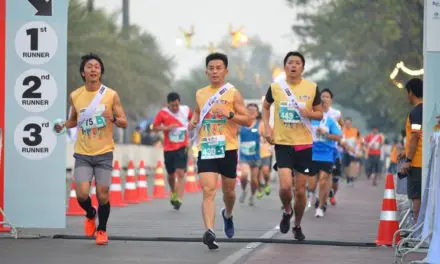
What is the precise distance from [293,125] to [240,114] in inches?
36.1

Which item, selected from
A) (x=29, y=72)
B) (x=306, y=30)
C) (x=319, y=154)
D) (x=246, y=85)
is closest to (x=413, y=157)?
(x=29, y=72)

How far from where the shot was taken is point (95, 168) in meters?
14.8

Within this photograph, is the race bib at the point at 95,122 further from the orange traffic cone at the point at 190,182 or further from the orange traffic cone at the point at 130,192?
the orange traffic cone at the point at 190,182

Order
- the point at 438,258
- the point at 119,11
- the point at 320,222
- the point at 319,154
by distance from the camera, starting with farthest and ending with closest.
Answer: the point at 119,11 → the point at 319,154 → the point at 320,222 → the point at 438,258

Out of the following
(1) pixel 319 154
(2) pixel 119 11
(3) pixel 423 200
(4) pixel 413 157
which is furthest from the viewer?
(2) pixel 119 11

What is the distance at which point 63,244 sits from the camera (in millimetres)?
14484

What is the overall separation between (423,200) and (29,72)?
4.81 meters

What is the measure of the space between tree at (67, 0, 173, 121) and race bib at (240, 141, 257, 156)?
22.2m

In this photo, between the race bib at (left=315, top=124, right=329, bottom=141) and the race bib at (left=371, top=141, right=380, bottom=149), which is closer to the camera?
the race bib at (left=315, top=124, right=329, bottom=141)

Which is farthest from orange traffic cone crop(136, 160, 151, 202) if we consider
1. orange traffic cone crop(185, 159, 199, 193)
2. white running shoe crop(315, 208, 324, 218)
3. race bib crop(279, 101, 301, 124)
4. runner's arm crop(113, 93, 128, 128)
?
runner's arm crop(113, 93, 128, 128)

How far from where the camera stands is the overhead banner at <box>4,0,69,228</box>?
1556 centimetres

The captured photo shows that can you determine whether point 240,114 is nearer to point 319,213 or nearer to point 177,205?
point 319,213

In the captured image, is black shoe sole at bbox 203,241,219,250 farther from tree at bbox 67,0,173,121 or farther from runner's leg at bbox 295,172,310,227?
tree at bbox 67,0,173,121

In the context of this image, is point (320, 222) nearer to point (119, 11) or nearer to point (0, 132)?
point (0, 132)
